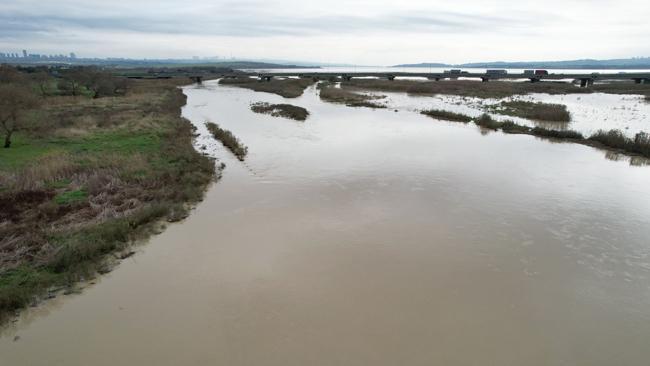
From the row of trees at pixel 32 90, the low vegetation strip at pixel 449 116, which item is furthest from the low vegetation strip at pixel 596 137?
the row of trees at pixel 32 90

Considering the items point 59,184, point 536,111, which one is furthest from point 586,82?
point 59,184

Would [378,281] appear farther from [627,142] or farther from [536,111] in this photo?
[536,111]

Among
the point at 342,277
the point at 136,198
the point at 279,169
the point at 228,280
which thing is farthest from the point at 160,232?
the point at 279,169

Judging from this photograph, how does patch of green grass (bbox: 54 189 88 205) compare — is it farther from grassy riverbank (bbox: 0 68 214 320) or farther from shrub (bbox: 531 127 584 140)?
shrub (bbox: 531 127 584 140)

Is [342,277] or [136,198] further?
[136,198]

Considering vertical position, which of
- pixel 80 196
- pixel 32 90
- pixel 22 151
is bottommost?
pixel 80 196

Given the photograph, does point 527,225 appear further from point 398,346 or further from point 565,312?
point 398,346
